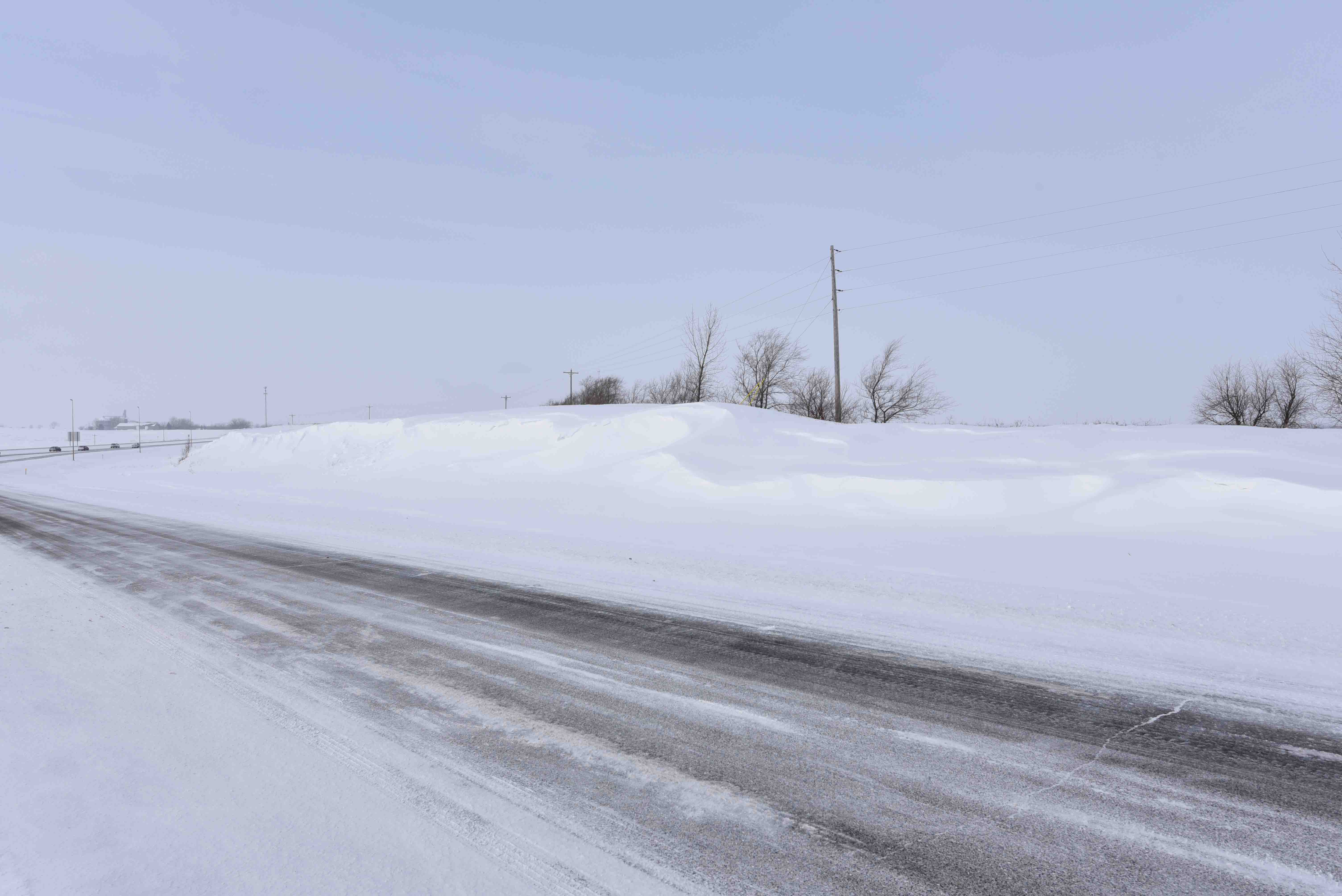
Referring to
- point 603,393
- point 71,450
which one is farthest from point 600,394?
point 71,450

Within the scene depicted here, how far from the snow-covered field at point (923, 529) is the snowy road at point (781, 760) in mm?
833

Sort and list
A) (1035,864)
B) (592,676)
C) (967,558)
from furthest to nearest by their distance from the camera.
Answer: (967,558) → (592,676) → (1035,864)

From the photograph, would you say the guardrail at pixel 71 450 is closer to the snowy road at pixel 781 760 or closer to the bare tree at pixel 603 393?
the bare tree at pixel 603 393

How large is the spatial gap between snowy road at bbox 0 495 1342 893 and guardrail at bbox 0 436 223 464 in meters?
76.1

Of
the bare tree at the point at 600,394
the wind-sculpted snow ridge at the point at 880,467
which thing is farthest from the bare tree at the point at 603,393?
the wind-sculpted snow ridge at the point at 880,467

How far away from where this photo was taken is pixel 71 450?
8031cm

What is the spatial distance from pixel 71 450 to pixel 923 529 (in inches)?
4107

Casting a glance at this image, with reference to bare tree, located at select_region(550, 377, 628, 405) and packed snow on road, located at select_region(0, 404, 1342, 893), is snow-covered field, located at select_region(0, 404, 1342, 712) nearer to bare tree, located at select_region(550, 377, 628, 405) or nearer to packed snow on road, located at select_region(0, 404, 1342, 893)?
packed snow on road, located at select_region(0, 404, 1342, 893)

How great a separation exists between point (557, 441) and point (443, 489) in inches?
166

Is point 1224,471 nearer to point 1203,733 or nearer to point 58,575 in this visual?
point 1203,733

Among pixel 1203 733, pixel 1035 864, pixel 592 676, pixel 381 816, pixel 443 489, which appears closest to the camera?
pixel 1035 864

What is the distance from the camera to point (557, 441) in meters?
20.9

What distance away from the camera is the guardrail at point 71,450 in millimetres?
72812

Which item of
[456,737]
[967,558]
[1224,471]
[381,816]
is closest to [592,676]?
[456,737]
